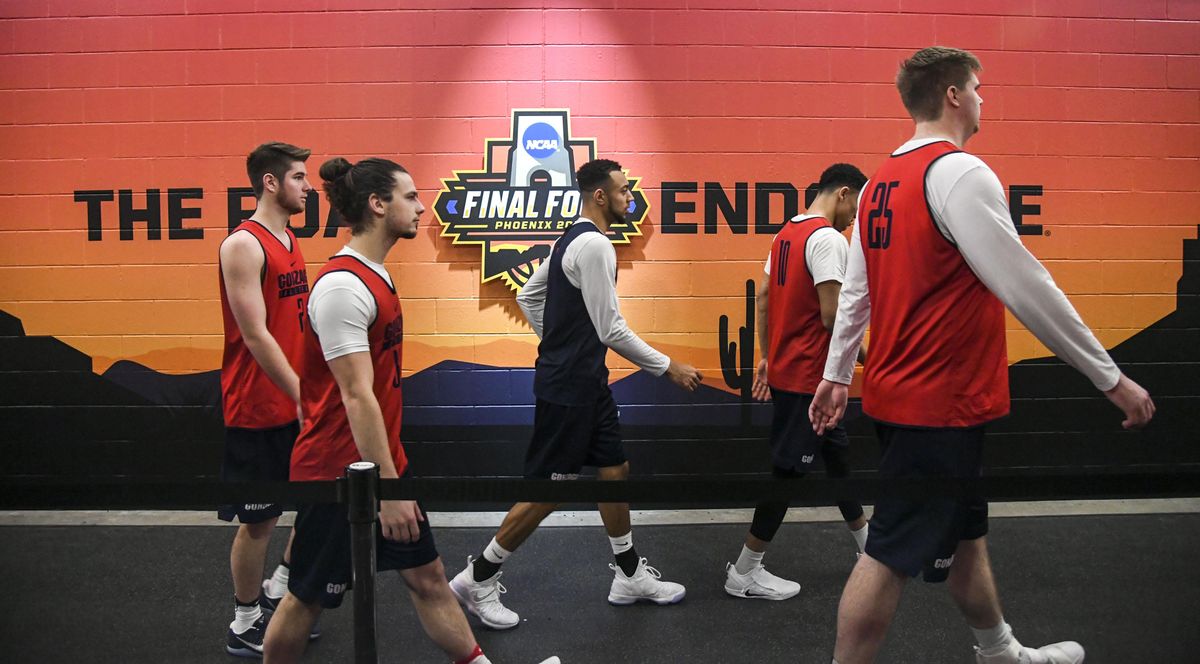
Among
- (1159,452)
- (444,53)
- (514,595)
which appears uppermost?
(444,53)

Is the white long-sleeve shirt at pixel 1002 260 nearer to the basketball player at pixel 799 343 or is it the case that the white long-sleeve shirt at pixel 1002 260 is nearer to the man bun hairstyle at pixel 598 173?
the basketball player at pixel 799 343

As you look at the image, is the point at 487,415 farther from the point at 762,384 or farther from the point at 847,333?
the point at 847,333

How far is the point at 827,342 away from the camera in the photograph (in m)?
3.43

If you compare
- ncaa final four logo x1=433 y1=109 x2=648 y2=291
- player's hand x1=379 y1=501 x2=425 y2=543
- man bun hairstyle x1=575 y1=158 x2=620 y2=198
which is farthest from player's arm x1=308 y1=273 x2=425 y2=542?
ncaa final four logo x1=433 y1=109 x2=648 y2=291

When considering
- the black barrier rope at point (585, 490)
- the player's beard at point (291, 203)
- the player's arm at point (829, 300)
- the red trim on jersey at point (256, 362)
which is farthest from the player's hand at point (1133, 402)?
the player's beard at point (291, 203)

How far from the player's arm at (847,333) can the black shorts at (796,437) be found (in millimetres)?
929

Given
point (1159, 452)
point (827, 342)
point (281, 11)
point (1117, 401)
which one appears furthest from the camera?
point (1159, 452)

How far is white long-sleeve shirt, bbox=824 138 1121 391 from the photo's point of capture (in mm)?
2027

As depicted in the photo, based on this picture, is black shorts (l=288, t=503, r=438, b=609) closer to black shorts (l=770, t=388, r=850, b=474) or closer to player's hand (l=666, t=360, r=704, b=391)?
player's hand (l=666, t=360, r=704, b=391)

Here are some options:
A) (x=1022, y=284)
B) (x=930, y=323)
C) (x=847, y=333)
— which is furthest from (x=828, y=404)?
(x=1022, y=284)

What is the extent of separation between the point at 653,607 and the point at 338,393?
1.68 meters

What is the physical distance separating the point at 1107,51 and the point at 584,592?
367 cm

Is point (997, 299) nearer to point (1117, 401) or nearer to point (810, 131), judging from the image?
point (1117, 401)

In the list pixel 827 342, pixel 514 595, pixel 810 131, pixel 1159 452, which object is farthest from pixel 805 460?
pixel 1159 452
